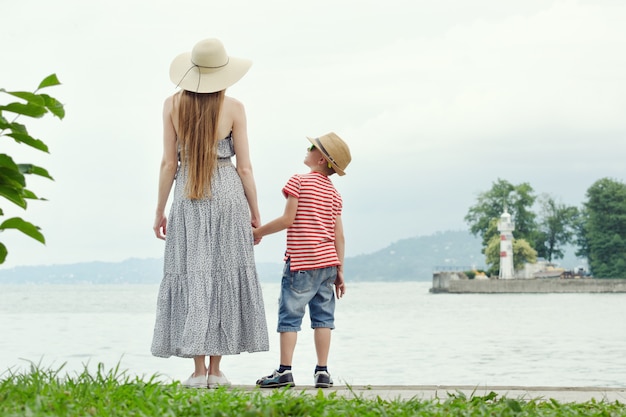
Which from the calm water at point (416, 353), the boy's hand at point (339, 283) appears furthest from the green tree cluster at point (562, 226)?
the boy's hand at point (339, 283)

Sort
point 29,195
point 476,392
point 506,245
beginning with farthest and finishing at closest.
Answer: point 506,245
point 476,392
point 29,195

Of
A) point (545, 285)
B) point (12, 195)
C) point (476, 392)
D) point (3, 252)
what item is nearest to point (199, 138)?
point (12, 195)

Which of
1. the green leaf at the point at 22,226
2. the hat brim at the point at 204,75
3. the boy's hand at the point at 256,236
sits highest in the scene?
the hat brim at the point at 204,75

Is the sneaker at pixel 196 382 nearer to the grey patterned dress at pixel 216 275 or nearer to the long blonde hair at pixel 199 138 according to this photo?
the grey patterned dress at pixel 216 275

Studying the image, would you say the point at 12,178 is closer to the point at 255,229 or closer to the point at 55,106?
the point at 55,106

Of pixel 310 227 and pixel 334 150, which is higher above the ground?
pixel 334 150

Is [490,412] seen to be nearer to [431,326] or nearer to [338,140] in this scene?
[338,140]

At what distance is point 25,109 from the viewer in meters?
3.36

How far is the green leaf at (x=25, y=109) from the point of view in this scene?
3.35 m

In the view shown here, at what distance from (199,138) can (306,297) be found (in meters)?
0.99

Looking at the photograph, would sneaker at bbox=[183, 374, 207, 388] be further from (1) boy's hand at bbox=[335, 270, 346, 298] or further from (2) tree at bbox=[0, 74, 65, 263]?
(2) tree at bbox=[0, 74, 65, 263]

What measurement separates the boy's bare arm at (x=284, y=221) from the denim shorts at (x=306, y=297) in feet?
0.66

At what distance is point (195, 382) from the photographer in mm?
4832

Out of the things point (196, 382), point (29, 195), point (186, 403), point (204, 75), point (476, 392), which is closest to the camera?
point (29, 195)
